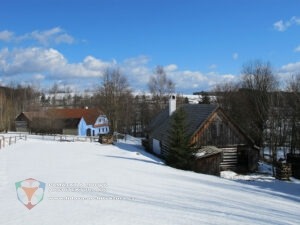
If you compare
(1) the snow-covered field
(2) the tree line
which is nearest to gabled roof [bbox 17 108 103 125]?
(2) the tree line

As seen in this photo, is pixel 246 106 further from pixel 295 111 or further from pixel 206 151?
pixel 206 151

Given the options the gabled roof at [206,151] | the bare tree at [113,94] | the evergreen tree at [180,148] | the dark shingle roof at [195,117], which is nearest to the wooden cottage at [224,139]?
the dark shingle roof at [195,117]

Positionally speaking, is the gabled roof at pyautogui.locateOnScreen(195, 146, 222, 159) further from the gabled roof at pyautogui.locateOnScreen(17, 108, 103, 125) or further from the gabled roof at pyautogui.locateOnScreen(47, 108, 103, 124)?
the gabled roof at pyautogui.locateOnScreen(47, 108, 103, 124)

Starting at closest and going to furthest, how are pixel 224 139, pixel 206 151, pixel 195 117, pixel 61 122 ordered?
pixel 206 151
pixel 224 139
pixel 195 117
pixel 61 122

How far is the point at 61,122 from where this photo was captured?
69.6 m

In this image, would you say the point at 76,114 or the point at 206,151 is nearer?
the point at 206,151

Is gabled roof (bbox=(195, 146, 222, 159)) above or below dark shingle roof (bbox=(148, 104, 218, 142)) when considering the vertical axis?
below

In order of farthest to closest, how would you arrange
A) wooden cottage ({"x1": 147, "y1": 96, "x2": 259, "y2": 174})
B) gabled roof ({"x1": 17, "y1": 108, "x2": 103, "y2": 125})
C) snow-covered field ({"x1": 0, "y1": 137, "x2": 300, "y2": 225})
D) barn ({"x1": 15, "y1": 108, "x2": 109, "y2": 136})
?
gabled roof ({"x1": 17, "y1": 108, "x2": 103, "y2": 125}) < barn ({"x1": 15, "y1": 108, "x2": 109, "y2": 136}) < wooden cottage ({"x1": 147, "y1": 96, "x2": 259, "y2": 174}) < snow-covered field ({"x1": 0, "y1": 137, "x2": 300, "y2": 225})

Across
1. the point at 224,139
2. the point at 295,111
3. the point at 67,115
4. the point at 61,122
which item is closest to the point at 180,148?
the point at 224,139

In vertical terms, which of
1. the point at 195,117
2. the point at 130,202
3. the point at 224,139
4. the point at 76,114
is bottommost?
the point at 130,202

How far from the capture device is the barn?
224ft

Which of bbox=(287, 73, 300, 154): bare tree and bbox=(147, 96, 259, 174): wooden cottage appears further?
bbox=(287, 73, 300, 154): bare tree

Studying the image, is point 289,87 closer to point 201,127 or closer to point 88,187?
point 201,127

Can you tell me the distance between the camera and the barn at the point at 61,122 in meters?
68.2
